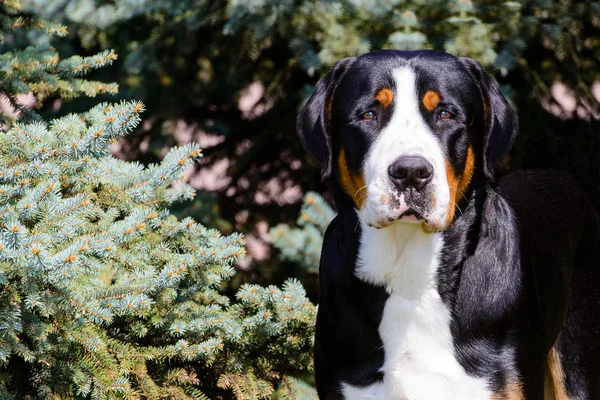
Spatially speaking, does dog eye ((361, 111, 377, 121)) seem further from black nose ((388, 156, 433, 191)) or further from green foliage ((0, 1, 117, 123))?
green foliage ((0, 1, 117, 123))

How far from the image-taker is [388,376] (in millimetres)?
3035

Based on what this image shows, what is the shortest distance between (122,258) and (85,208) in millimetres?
330

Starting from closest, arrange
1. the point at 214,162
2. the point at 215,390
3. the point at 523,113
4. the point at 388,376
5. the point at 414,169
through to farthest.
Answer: the point at 414,169, the point at 388,376, the point at 215,390, the point at 523,113, the point at 214,162

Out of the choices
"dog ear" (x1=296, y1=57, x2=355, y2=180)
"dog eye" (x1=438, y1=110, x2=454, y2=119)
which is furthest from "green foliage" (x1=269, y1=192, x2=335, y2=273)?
"dog eye" (x1=438, y1=110, x2=454, y2=119)

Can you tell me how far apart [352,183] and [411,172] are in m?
0.36

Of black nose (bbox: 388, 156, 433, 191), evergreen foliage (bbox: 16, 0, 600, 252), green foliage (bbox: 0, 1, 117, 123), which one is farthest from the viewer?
evergreen foliage (bbox: 16, 0, 600, 252)

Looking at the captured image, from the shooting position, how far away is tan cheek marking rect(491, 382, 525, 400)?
2.93 meters

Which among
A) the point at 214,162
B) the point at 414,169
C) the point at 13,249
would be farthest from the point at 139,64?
the point at 414,169

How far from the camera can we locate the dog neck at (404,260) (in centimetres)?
311

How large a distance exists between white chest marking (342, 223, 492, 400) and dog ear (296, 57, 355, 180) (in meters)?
0.33

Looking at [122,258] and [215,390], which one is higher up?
[122,258]

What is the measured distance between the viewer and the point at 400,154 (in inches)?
109

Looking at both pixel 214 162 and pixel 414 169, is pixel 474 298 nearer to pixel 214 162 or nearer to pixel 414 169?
pixel 414 169

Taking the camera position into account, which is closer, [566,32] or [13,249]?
[13,249]
